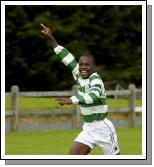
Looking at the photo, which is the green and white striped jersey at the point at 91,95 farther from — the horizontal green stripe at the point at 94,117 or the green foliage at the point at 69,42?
the green foliage at the point at 69,42

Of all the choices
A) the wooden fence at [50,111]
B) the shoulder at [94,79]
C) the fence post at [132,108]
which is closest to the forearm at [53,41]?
the shoulder at [94,79]

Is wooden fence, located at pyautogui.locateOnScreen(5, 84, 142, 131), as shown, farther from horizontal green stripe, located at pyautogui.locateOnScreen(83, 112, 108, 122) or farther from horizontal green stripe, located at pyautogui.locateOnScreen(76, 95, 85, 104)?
horizontal green stripe, located at pyautogui.locateOnScreen(76, 95, 85, 104)

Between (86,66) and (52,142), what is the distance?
7929mm

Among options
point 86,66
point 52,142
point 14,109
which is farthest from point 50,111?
point 86,66

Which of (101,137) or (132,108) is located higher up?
(132,108)

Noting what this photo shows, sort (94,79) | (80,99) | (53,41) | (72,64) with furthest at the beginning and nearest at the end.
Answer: (53,41)
(72,64)
(94,79)
(80,99)

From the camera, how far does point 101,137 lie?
11.2 m

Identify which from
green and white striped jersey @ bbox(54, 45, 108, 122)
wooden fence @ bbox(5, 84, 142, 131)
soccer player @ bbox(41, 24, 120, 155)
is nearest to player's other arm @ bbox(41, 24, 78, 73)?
green and white striped jersey @ bbox(54, 45, 108, 122)

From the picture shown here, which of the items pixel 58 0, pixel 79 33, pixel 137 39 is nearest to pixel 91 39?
pixel 79 33

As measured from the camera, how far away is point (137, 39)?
4103cm

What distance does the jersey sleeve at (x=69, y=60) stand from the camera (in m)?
11.4

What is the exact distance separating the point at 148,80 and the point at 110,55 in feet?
96.4

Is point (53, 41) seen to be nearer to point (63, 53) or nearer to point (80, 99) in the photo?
point (63, 53)

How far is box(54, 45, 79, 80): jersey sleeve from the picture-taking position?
11.4m
